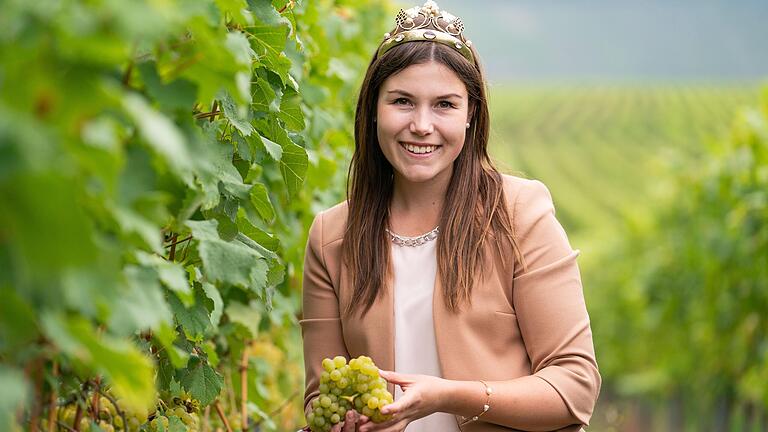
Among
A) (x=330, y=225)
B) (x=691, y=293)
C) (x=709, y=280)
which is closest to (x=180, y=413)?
(x=330, y=225)

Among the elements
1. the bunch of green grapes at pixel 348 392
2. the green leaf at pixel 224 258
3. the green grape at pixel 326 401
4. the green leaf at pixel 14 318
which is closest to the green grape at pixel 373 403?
the bunch of green grapes at pixel 348 392

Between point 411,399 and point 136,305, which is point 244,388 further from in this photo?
point 136,305

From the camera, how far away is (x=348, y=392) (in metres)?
2.43

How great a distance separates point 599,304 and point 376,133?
18.3m

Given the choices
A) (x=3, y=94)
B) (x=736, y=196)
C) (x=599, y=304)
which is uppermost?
(x=3, y=94)

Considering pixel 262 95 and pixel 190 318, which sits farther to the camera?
pixel 262 95

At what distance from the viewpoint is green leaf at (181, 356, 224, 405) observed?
2.71 metres

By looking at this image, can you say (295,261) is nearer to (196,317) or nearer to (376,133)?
(376,133)

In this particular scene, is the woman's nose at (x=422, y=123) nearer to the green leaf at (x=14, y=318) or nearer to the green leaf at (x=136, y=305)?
the green leaf at (x=136, y=305)

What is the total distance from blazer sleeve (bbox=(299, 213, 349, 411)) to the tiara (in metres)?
0.59

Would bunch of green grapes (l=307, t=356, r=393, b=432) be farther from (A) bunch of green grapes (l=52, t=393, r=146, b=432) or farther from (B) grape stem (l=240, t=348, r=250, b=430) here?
(B) grape stem (l=240, t=348, r=250, b=430)

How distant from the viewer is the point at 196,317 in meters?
2.30

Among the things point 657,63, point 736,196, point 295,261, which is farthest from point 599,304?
point 657,63

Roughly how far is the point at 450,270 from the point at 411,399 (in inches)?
18.6
